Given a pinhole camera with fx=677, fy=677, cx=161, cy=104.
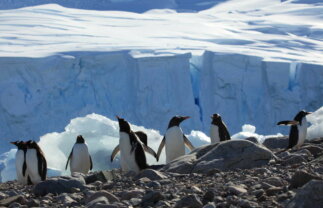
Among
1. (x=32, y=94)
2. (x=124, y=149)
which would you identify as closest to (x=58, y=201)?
(x=124, y=149)

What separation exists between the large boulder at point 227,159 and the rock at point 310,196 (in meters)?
2.58

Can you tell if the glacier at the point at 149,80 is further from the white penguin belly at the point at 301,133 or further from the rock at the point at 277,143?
the white penguin belly at the point at 301,133

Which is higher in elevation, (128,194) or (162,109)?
(128,194)

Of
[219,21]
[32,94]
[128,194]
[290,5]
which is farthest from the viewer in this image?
[290,5]

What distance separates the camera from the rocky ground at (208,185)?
3801 millimetres

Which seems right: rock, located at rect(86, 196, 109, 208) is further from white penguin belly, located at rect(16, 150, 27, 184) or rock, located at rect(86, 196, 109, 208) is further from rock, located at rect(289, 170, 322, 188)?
white penguin belly, located at rect(16, 150, 27, 184)

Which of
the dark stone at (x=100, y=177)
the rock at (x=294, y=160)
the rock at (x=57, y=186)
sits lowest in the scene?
the dark stone at (x=100, y=177)

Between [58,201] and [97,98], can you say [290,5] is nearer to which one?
[97,98]

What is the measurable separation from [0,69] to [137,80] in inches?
133

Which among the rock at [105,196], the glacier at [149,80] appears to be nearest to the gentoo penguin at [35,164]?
the rock at [105,196]

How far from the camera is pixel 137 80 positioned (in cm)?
1705

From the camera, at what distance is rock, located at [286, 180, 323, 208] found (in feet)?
10.8

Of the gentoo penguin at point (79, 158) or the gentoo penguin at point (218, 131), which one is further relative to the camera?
the gentoo penguin at point (218, 131)

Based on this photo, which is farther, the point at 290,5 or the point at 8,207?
the point at 290,5
